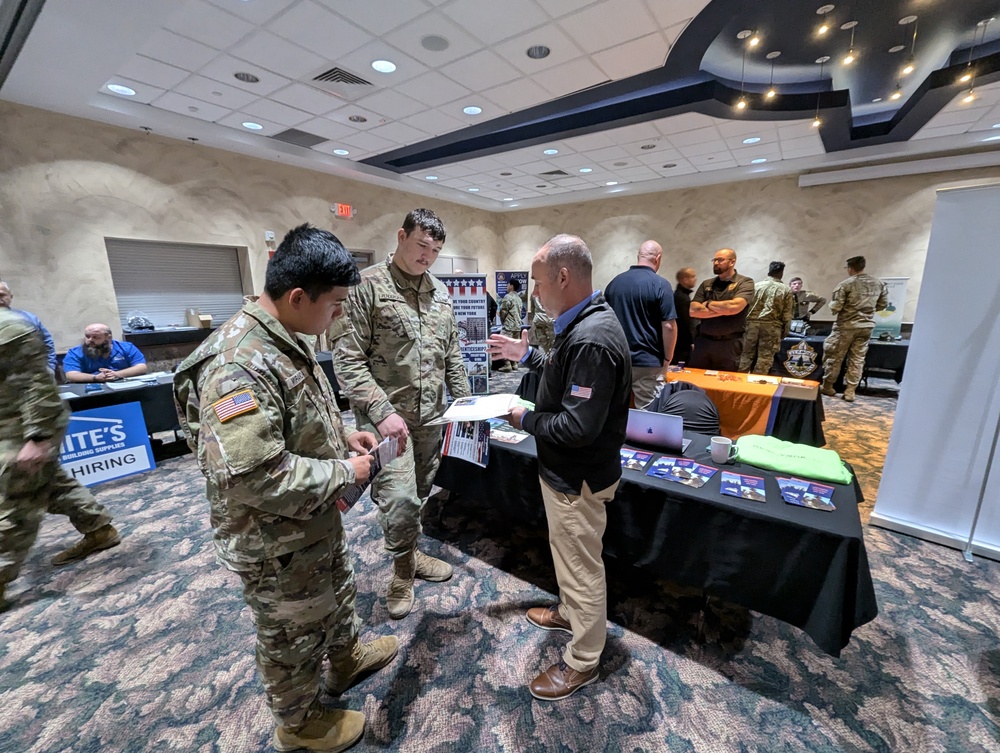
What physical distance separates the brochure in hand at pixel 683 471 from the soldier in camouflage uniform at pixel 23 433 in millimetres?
2781

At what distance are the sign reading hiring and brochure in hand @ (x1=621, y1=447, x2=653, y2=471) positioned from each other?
12.9 ft

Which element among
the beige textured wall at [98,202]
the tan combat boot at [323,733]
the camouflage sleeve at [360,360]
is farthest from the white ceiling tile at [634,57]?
the beige textured wall at [98,202]

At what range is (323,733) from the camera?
1.32 meters

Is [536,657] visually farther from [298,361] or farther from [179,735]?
[298,361]

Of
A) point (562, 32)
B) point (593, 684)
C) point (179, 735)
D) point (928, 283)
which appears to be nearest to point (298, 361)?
point (179, 735)

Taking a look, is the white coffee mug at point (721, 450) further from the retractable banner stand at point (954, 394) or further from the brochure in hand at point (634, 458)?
the retractable banner stand at point (954, 394)

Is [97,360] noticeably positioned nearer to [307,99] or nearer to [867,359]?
[307,99]

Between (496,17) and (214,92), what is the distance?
318 centimetres

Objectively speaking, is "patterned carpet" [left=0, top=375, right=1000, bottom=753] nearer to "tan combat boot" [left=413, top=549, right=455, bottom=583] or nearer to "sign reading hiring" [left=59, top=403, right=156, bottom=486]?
"tan combat boot" [left=413, top=549, right=455, bottom=583]

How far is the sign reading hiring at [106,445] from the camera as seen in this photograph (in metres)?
3.09

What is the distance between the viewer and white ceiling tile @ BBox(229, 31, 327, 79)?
3279 mm

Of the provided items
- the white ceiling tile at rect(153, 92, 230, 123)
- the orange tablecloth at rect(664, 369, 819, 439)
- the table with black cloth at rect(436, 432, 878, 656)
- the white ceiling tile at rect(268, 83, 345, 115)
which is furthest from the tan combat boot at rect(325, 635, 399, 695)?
the white ceiling tile at rect(153, 92, 230, 123)

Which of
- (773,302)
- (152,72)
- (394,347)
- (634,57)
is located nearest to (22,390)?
(394,347)

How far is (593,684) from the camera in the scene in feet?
5.20
